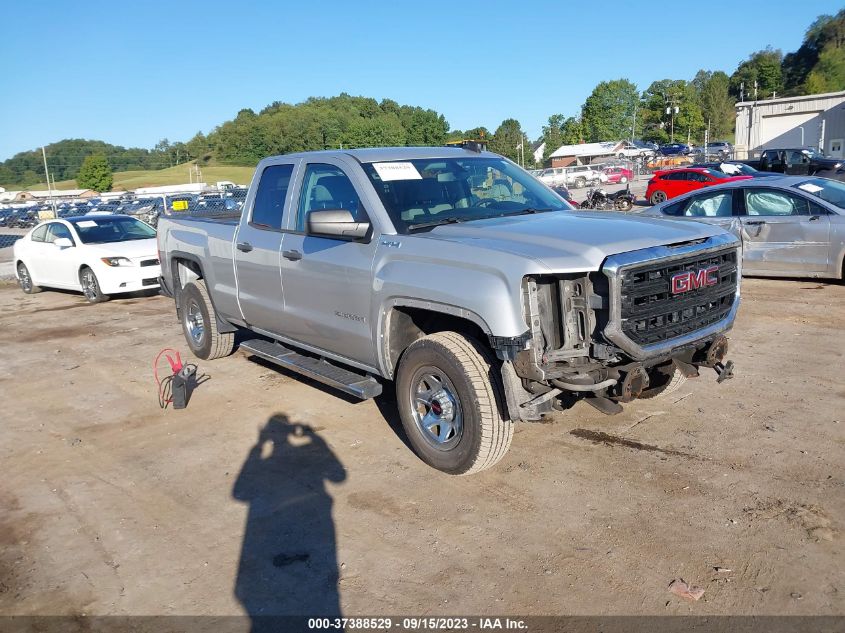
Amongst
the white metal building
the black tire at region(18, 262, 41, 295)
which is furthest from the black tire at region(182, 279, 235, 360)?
the white metal building

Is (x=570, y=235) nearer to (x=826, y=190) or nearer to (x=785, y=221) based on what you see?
(x=785, y=221)

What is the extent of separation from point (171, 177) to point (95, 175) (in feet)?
53.5

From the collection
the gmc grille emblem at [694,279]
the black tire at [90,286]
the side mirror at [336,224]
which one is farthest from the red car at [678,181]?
the side mirror at [336,224]

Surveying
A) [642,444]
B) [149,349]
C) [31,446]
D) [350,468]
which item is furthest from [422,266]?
[149,349]

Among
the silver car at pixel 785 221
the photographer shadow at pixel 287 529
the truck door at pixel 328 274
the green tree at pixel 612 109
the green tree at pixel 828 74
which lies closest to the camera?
the photographer shadow at pixel 287 529

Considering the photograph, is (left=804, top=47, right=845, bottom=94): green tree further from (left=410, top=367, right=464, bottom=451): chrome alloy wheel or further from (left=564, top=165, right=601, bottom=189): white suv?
(left=410, top=367, right=464, bottom=451): chrome alloy wheel

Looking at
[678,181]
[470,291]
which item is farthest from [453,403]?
[678,181]

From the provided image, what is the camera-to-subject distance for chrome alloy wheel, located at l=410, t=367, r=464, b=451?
454cm

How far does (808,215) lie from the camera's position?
9766 millimetres

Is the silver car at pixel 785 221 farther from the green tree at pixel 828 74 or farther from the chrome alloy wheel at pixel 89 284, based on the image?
the green tree at pixel 828 74

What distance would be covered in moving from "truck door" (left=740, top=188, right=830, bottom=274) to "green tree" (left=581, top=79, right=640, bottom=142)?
126 metres

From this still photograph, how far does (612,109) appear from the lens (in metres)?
133

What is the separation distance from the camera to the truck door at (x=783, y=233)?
31.8 feet

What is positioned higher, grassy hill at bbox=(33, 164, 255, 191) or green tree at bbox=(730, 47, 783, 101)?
green tree at bbox=(730, 47, 783, 101)
